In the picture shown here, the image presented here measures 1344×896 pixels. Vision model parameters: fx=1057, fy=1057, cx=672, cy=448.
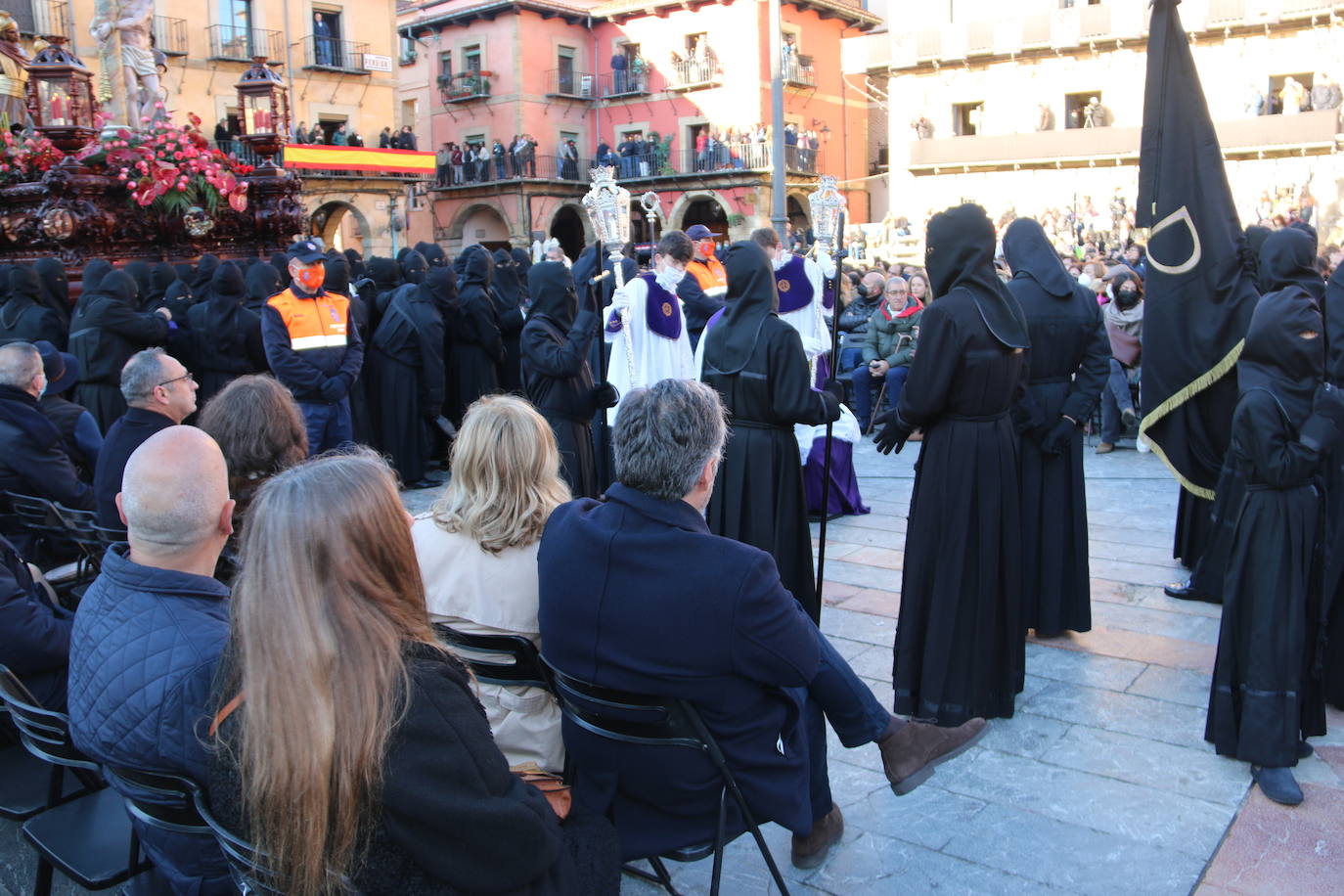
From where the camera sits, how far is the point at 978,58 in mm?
31281

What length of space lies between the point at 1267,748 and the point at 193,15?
30.7 meters

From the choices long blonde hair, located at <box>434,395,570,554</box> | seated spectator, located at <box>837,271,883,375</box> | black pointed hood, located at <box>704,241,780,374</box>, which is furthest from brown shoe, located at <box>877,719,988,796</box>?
seated spectator, located at <box>837,271,883,375</box>

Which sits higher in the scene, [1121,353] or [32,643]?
[1121,353]

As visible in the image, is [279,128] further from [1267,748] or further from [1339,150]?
[1339,150]

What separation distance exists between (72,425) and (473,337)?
4.19m

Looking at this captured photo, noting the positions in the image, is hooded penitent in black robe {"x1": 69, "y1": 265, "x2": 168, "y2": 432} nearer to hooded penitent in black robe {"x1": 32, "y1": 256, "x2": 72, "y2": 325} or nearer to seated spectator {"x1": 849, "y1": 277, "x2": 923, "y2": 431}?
hooded penitent in black robe {"x1": 32, "y1": 256, "x2": 72, "y2": 325}

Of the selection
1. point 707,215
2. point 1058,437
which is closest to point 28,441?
point 1058,437

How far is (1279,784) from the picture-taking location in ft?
11.6

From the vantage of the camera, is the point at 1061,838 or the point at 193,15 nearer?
the point at 1061,838

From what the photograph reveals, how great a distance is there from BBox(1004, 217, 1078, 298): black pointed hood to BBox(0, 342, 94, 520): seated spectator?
4.49 metres

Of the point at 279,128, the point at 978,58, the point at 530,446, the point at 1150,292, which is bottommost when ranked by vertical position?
the point at 530,446

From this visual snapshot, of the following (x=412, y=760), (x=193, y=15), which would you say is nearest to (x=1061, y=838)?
(x=412, y=760)

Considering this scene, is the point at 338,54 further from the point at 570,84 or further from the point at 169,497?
the point at 169,497

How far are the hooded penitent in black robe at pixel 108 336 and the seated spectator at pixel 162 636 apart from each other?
5.38 metres
